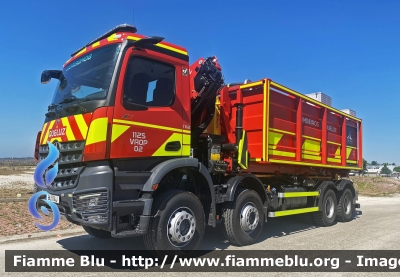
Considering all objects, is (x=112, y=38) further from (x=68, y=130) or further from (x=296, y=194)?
(x=296, y=194)

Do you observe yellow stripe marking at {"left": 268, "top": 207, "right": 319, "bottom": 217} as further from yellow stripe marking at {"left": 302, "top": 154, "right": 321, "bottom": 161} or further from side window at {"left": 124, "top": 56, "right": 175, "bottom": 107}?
side window at {"left": 124, "top": 56, "right": 175, "bottom": 107}

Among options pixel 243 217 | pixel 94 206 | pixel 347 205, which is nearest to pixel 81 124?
pixel 94 206

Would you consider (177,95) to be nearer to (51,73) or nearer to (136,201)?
(136,201)

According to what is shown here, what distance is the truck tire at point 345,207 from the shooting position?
10.0m

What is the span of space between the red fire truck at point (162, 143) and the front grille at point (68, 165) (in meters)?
0.02

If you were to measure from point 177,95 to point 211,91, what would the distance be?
0.97 meters

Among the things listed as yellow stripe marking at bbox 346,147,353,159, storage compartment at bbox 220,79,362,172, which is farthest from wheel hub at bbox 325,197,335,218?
yellow stripe marking at bbox 346,147,353,159

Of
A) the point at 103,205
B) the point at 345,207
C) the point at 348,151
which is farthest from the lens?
the point at 348,151

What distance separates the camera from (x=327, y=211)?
9.48 m

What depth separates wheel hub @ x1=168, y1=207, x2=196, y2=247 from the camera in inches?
202

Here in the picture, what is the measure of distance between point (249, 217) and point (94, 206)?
128 inches

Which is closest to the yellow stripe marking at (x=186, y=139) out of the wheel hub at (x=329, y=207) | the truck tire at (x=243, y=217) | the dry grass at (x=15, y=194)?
the truck tire at (x=243, y=217)

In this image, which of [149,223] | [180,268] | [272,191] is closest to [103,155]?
[149,223]

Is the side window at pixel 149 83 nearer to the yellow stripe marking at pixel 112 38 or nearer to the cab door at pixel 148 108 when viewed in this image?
the cab door at pixel 148 108
